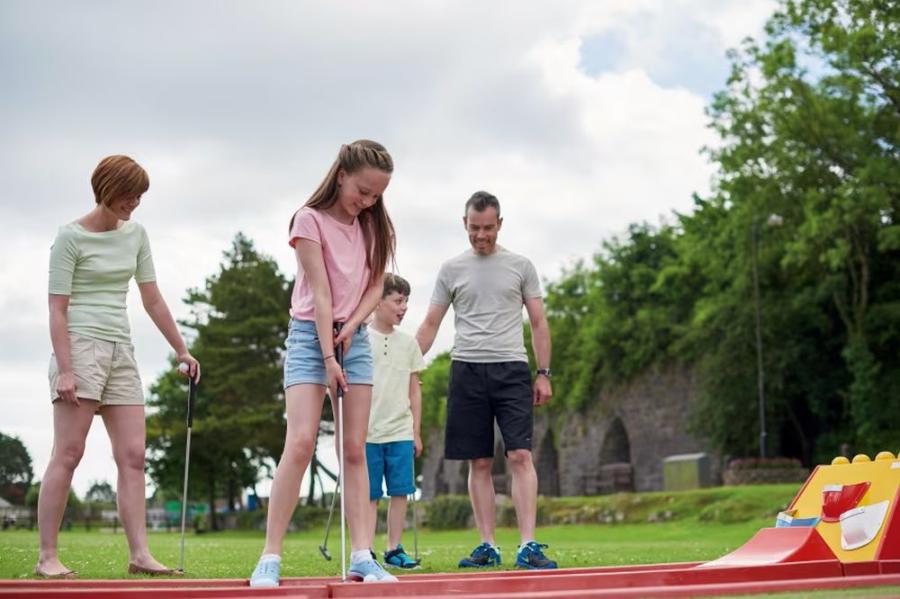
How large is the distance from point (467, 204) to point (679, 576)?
306 cm

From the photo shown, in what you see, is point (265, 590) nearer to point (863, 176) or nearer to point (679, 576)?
point (679, 576)

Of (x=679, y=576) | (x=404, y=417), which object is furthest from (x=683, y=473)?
(x=679, y=576)

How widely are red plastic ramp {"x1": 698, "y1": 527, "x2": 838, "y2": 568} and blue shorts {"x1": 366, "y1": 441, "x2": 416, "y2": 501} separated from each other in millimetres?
2990

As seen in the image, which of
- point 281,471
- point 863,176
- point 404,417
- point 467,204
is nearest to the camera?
point 281,471

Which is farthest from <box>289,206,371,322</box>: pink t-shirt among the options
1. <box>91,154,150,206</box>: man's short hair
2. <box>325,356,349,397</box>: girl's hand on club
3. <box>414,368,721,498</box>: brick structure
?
<box>414,368,721,498</box>: brick structure

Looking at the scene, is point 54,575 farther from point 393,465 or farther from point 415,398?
point 415,398

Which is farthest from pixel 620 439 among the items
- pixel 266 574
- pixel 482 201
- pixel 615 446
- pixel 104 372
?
pixel 266 574

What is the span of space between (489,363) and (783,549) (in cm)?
237

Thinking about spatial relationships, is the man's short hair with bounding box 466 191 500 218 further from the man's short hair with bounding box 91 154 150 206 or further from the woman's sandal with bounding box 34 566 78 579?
the woman's sandal with bounding box 34 566 78 579

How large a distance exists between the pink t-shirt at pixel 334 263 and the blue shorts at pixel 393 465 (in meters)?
2.90

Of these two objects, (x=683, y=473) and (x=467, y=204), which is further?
(x=683, y=473)

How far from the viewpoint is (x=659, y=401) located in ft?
134

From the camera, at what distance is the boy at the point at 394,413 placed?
7.95 metres

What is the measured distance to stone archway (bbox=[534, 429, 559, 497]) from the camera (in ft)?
156
